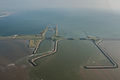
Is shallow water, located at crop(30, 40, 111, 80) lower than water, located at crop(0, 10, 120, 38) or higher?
lower

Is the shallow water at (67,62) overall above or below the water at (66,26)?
below

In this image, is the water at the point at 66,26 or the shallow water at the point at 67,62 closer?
the shallow water at the point at 67,62

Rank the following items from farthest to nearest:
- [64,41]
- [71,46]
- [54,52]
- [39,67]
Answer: [64,41] → [71,46] → [54,52] → [39,67]

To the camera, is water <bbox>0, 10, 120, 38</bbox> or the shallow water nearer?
the shallow water

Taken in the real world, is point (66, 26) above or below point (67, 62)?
above

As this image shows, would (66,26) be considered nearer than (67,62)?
No

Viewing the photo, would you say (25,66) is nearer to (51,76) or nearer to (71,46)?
(51,76)

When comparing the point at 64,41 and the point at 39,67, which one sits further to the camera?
the point at 64,41

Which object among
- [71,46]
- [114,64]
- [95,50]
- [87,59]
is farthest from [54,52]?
[114,64]

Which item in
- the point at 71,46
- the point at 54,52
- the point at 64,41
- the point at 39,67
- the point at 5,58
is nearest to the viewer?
the point at 39,67

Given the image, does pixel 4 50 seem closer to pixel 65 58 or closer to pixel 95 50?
pixel 65 58

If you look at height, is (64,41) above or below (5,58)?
above
